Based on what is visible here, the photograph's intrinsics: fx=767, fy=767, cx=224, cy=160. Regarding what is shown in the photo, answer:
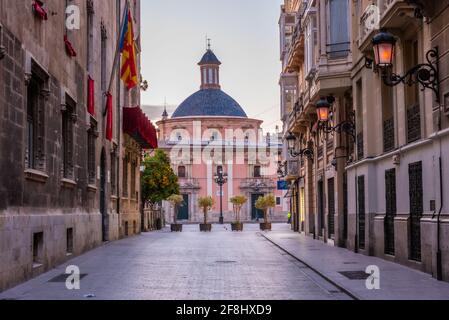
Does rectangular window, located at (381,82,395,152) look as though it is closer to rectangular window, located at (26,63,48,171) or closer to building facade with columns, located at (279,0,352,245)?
building facade with columns, located at (279,0,352,245)

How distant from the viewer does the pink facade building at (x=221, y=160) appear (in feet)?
305

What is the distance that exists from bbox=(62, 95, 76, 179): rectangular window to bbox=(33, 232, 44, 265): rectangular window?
410 centimetres

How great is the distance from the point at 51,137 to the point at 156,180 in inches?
1363

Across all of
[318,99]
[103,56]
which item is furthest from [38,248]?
[318,99]

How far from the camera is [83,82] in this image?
23031 millimetres

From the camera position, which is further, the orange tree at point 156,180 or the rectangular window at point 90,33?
the orange tree at point 156,180

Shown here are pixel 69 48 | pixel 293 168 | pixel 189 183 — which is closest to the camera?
pixel 69 48

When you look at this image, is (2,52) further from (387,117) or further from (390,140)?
(387,117)

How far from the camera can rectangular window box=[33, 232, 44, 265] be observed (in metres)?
16.1

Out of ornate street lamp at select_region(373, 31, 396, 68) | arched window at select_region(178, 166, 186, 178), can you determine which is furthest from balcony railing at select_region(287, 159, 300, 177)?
arched window at select_region(178, 166, 186, 178)

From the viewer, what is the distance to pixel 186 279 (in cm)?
1480

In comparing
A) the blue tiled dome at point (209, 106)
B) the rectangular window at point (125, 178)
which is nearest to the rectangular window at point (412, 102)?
the rectangular window at point (125, 178)

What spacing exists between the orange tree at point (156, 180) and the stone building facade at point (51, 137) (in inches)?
842

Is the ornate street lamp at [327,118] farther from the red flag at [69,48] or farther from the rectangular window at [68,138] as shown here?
the red flag at [69,48]
